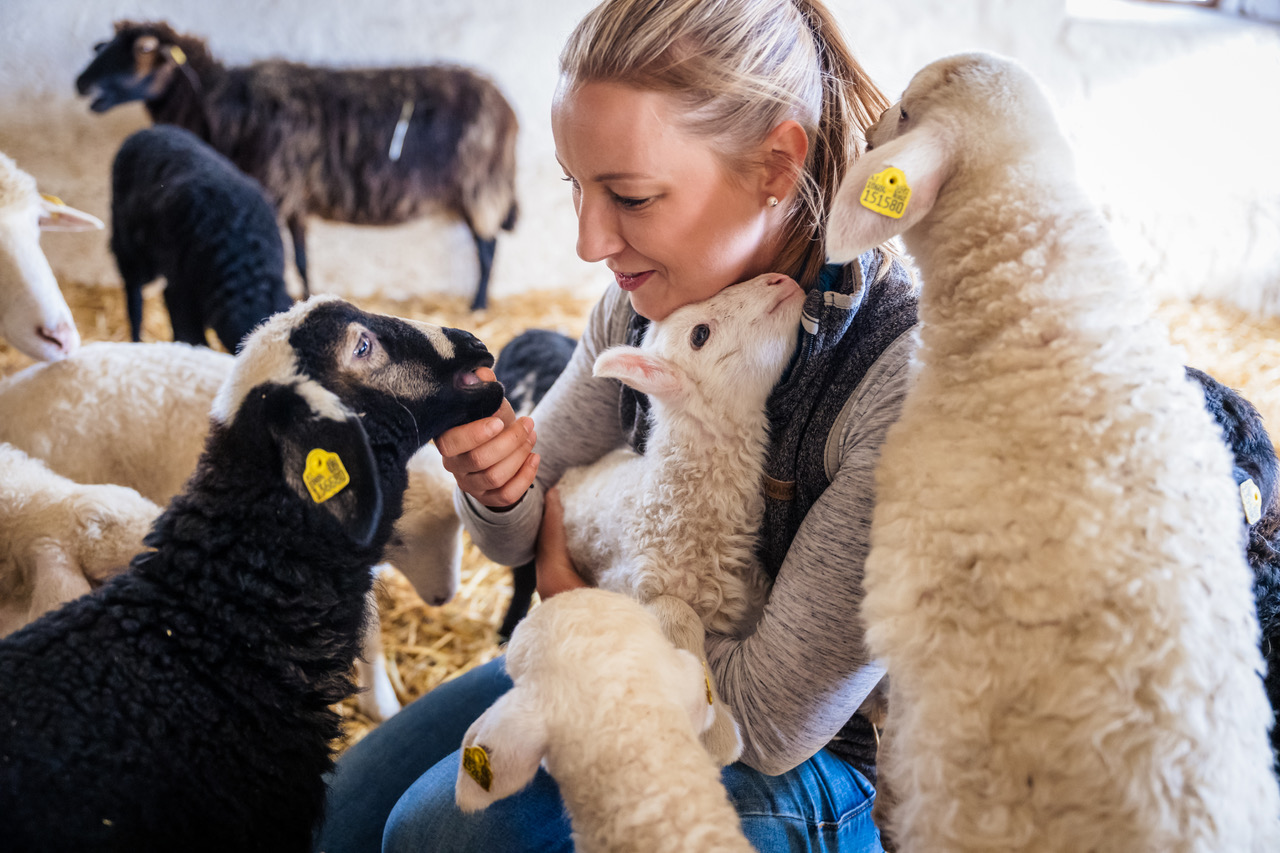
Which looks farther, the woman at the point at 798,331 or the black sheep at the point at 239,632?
the woman at the point at 798,331

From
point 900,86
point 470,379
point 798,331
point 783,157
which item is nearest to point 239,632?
point 470,379

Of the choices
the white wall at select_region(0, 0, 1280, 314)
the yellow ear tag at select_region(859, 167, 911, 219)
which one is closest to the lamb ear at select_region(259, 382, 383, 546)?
the yellow ear tag at select_region(859, 167, 911, 219)

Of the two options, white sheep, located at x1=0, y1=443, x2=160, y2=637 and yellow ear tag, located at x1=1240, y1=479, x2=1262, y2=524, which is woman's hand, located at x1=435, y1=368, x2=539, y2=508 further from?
yellow ear tag, located at x1=1240, y1=479, x2=1262, y2=524

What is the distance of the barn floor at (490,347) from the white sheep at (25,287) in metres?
1.27

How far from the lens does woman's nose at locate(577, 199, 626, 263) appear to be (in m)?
1.54

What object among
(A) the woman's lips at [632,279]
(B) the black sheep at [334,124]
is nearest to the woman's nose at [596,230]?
(A) the woman's lips at [632,279]

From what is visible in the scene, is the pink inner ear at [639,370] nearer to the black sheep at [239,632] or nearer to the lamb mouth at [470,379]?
the lamb mouth at [470,379]

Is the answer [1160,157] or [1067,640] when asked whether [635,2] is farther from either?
[1160,157]

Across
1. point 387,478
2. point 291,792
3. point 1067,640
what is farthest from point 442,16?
point 1067,640

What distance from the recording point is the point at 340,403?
1.34 meters

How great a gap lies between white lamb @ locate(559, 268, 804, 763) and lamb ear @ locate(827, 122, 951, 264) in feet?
1.40

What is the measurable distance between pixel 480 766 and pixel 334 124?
438 centimetres

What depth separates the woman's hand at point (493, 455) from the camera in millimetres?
1616

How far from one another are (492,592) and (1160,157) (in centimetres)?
482
